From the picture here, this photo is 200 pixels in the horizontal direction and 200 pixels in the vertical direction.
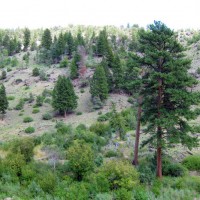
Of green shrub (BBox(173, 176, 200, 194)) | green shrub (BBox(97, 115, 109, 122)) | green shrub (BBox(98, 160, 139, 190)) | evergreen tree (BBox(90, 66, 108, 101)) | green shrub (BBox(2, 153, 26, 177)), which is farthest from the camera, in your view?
evergreen tree (BBox(90, 66, 108, 101))

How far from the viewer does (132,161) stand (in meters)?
27.4

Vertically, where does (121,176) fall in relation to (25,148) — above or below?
below

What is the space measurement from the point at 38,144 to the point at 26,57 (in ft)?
239

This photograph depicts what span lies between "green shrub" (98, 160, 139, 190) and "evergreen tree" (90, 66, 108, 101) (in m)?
41.8

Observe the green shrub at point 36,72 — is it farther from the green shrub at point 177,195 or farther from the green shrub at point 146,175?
the green shrub at point 177,195

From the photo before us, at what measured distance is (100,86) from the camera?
63.3 m

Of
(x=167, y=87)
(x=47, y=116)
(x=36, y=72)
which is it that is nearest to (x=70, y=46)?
(x=36, y=72)

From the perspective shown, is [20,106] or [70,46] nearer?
[20,106]

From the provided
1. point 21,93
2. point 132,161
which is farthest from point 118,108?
point 132,161

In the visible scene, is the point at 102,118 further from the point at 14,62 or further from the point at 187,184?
the point at 14,62

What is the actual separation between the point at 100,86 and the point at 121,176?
4360cm

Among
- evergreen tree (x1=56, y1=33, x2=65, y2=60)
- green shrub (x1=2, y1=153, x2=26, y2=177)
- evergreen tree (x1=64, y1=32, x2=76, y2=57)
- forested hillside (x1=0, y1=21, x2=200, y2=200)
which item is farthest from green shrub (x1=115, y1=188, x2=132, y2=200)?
evergreen tree (x1=64, y1=32, x2=76, y2=57)

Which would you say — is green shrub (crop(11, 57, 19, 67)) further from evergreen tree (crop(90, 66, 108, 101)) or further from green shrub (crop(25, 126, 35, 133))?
green shrub (crop(25, 126, 35, 133))

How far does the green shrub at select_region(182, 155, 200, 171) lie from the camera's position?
1025 inches
